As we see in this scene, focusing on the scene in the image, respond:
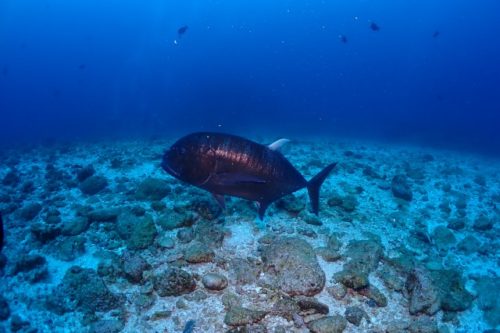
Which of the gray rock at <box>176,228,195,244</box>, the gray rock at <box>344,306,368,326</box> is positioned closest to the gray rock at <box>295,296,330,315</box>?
the gray rock at <box>344,306,368,326</box>

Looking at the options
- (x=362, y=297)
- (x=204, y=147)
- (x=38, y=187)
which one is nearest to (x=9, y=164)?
(x=38, y=187)

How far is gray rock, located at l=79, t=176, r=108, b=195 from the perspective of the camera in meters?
9.08

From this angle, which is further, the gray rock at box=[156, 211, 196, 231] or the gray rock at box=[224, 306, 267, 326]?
the gray rock at box=[156, 211, 196, 231]

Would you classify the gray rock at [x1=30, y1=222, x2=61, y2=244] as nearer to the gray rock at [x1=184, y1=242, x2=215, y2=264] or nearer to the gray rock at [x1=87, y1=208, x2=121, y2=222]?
the gray rock at [x1=87, y1=208, x2=121, y2=222]

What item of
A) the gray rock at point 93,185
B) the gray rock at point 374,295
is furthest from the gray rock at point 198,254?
the gray rock at point 93,185

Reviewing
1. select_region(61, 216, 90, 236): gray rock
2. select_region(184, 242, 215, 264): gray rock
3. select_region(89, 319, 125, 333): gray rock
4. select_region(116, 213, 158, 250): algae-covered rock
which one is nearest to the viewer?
select_region(89, 319, 125, 333): gray rock

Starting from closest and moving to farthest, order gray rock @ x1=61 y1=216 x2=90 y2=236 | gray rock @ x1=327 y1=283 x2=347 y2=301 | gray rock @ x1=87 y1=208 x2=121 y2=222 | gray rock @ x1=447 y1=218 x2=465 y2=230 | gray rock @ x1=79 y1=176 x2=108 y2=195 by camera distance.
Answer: gray rock @ x1=327 y1=283 x2=347 y2=301 → gray rock @ x1=61 y1=216 x2=90 y2=236 → gray rock @ x1=87 y1=208 x2=121 y2=222 → gray rock @ x1=447 y1=218 x2=465 y2=230 → gray rock @ x1=79 y1=176 x2=108 y2=195

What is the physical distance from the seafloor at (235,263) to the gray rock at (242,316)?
1 cm

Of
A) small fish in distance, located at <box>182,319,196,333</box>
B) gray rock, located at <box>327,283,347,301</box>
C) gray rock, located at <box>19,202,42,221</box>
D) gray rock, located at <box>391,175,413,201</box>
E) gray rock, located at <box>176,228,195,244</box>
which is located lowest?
gray rock, located at <box>19,202,42,221</box>

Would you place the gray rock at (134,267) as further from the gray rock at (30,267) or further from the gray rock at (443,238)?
the gray rock at (443,238)

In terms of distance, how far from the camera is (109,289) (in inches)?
213

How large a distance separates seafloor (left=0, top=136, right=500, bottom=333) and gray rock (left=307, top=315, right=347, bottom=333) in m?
0.02

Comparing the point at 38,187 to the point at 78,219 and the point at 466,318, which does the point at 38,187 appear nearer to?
the point at 78,219

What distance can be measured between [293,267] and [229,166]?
189cm
